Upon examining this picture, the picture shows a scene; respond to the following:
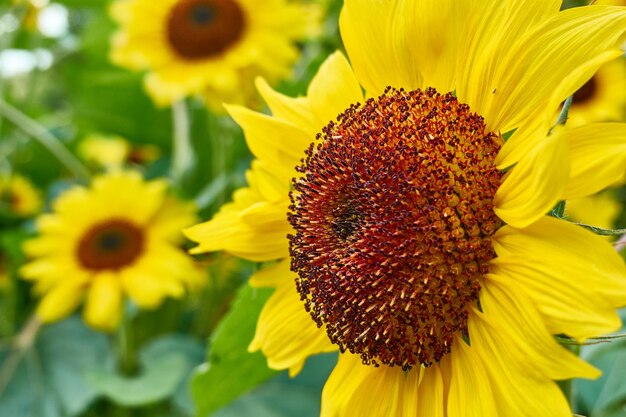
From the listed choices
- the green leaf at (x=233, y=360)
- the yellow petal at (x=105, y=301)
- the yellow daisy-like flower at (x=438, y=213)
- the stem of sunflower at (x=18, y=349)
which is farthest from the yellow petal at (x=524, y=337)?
the stem of sunflower at (x=18, y=349)

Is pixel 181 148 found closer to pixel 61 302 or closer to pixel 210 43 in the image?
pixel 210 43

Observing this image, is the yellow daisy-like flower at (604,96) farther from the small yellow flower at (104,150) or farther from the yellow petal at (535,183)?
the yellow petal at (535,183)

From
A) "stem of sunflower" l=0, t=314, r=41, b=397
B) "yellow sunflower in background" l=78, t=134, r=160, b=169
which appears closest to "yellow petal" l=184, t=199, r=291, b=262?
"stem of sunflower" l=0, t=314, r=41, b=397

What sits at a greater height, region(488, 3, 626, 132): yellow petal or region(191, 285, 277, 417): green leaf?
region(488, 3, 626, 132): yellow petal

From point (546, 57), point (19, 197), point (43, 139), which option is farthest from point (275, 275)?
point (19, 197)

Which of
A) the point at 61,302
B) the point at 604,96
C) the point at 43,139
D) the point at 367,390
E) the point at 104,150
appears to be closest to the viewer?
the point at 367,390

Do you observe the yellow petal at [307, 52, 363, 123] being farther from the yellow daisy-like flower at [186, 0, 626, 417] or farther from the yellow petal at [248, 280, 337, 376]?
the yellow petal at [248, 280, 337, 376]
